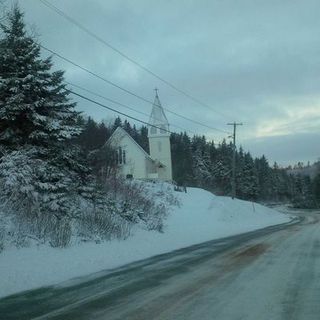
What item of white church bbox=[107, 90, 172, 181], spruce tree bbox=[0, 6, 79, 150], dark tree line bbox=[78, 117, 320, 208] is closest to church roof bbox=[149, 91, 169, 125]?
white church bbox=[107, 90, 172, 181]

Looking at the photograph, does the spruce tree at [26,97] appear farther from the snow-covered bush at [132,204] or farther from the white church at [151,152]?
the white church at [151,152]

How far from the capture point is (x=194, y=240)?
87.7 ft

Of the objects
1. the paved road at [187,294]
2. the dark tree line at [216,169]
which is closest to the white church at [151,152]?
the dark tree line at [216,169]

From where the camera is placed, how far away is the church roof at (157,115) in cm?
8081

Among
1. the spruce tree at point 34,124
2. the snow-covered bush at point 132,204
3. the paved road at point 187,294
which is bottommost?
the paved road at point 187,294

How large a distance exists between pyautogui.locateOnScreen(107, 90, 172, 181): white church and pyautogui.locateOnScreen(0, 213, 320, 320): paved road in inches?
2108


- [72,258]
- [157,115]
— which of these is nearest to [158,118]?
[157,115]

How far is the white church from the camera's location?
73000 mm

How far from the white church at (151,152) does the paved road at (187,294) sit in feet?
176

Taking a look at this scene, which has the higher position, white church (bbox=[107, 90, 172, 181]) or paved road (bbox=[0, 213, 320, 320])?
white church (bbox=[107, 90, 172, 181])

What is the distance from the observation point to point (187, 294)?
10.3 metres

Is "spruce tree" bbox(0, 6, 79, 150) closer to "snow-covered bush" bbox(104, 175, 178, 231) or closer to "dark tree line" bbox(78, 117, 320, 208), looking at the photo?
"snow-covered bush" bbox(104, 175, 178, 231)

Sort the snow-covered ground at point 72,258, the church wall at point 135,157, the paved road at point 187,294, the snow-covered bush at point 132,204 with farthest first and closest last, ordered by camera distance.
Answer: the church wall at point 135,157
the snow-covered bush at point 132,204
the snow-covered ground at point 72,258
the paved road at point 187,294

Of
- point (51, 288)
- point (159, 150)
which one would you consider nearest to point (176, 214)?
point (51, 288)
